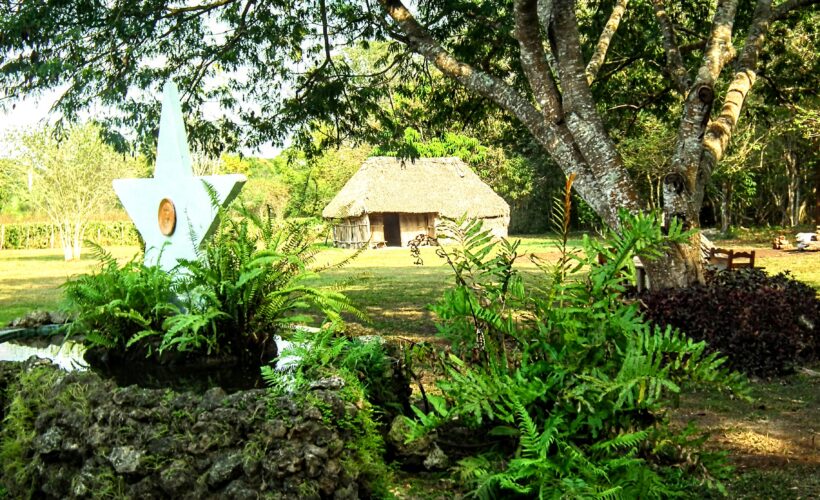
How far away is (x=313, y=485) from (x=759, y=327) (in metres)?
5.98

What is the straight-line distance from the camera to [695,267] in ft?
27.9

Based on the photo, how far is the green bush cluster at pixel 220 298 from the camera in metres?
4.77

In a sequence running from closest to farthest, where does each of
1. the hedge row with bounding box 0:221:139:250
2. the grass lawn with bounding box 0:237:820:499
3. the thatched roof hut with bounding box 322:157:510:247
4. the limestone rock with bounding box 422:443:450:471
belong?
the limestone rock with bounding box 422:443:450:471 → the grass lawn with bounding box 0:237:820:499 → the thatched roof hut with bounding box 322:157:510:247 → the hedge row with bounding box 0:221:139:250

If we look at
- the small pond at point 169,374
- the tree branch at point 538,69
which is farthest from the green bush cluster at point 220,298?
the tree branch at point 538,69

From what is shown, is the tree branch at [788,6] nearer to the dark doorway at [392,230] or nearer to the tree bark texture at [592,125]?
the tree bark texture at [592,125]

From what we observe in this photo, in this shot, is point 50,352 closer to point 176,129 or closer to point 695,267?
point 176,129

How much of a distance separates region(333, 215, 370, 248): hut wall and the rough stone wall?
3234 cm

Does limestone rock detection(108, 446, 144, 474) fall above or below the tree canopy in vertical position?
below

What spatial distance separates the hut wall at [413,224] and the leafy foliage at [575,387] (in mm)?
33760

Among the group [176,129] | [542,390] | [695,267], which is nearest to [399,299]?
[695,267]

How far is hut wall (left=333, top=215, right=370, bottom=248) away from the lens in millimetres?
37031

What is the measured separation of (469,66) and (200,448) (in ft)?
21.9

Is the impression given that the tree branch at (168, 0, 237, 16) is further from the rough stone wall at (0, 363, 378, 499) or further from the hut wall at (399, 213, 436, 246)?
the hut wall at (399, 213, 436, 246)

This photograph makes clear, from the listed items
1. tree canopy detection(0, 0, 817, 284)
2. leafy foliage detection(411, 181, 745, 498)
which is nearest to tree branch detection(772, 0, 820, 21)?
tree canopy detection(0, 0, 817, 284)
